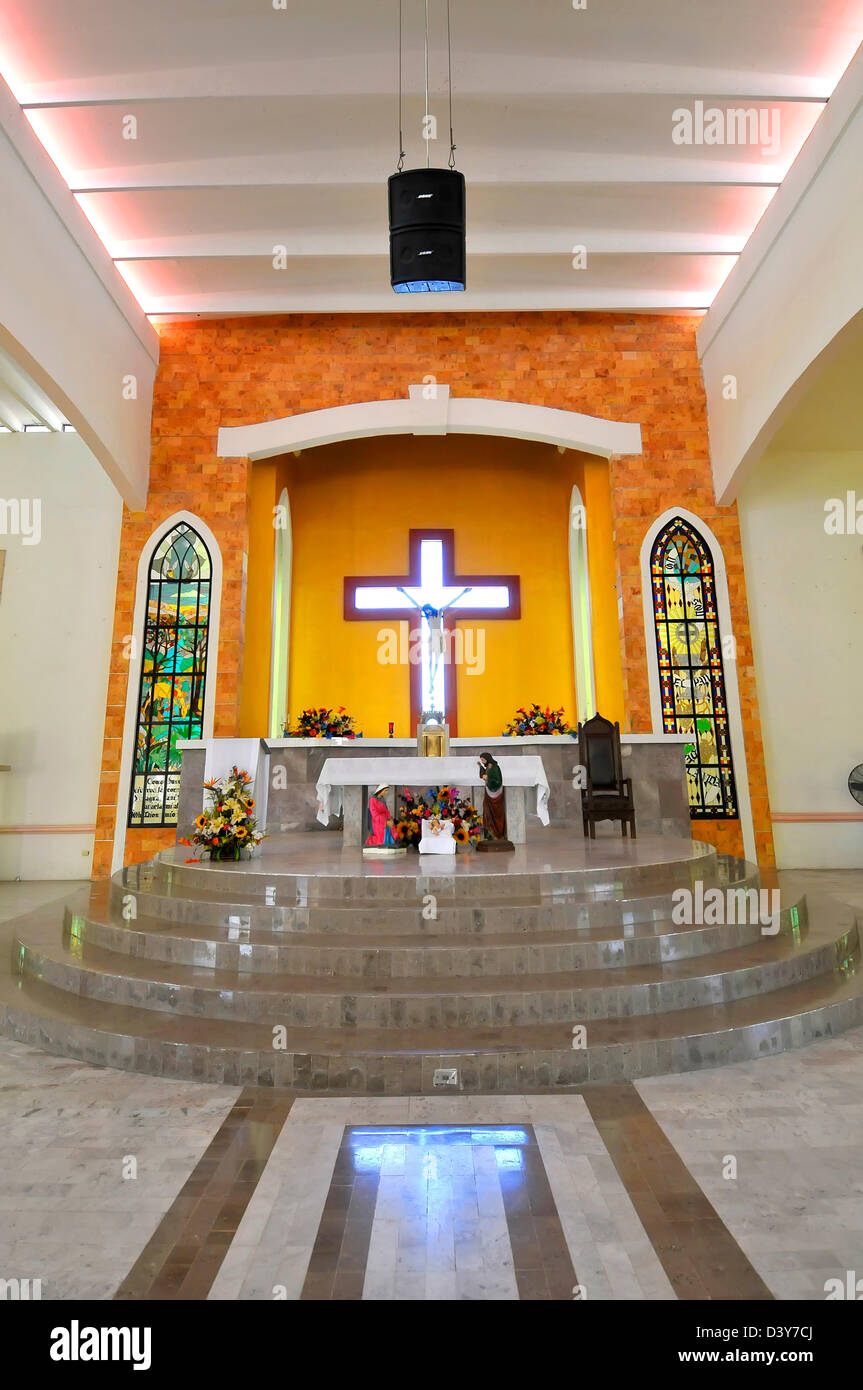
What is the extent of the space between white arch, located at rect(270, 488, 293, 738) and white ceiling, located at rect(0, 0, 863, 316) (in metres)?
2.84

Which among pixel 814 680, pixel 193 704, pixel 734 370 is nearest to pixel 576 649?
pixel 814 680

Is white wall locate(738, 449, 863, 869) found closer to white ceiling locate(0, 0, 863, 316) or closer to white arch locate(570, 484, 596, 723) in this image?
white arch locate(570, 484, 596, 723)

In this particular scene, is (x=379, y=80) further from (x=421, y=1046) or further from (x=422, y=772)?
(x=421, y=1046)

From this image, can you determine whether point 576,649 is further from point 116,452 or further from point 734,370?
point 116,452

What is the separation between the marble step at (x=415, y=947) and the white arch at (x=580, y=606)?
667 cm

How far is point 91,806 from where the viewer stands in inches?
371

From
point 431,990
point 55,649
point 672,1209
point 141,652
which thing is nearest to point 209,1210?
→ point 672,1209

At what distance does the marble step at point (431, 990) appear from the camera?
12.0ft

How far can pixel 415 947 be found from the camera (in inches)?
162

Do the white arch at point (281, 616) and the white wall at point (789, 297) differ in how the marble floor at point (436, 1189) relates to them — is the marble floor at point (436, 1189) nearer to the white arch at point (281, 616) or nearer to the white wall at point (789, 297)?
the white wall at point (789, 297)

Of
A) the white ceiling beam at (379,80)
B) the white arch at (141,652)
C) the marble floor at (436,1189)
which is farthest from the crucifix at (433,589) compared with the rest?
the marble floor at (436,1189)

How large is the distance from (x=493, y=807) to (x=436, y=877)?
75.1 inches

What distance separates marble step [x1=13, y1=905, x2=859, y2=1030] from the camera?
12.0 feet
